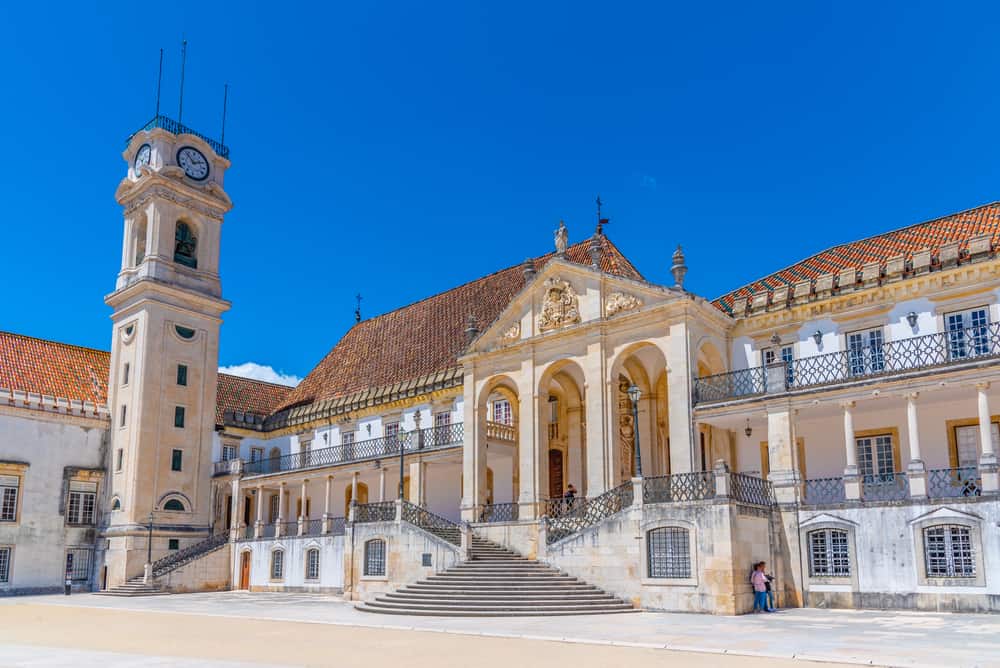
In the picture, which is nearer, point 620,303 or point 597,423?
point 597,423

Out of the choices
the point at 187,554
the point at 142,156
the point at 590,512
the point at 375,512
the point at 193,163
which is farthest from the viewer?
the point at 193,163

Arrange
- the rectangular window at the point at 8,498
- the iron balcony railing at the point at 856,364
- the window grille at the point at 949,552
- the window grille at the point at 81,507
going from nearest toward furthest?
the window grille at the point at 949,552 → the iron balcony railing at the point at 856,364 → the rectangular window at the point at 8,498 → the window grille at the point at 81,507

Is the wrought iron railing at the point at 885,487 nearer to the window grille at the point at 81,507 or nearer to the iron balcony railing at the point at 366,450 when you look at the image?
the iron balcony railing at the point at 366,450

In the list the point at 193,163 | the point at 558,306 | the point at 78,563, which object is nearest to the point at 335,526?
the point at 558,306

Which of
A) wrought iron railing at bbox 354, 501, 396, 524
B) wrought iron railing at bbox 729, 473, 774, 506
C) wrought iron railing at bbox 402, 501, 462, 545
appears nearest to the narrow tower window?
wrought iron railing at bbox 354, 501, 396, 524

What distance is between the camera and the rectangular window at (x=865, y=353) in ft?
74.9

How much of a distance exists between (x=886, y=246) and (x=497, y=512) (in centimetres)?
1419

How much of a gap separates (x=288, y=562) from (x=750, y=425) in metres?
18.1

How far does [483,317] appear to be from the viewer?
118ft

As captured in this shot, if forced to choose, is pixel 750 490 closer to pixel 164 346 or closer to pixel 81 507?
pixel 164 346

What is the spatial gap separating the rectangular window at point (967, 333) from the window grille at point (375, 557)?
1674 cm

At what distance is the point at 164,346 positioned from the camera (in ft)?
127

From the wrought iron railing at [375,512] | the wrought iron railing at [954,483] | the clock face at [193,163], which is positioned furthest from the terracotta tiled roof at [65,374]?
the wrought iron railing at [954,483]

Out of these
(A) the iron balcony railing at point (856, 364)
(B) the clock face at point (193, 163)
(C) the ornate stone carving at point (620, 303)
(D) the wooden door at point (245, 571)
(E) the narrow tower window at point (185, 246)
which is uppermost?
(B) the clock face at point (193, 163)
